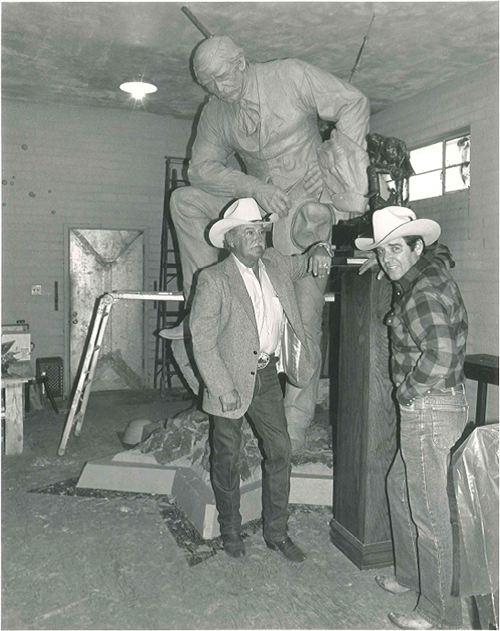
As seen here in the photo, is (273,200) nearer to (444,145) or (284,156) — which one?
(284,156)

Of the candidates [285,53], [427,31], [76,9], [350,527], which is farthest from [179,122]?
[350,527]

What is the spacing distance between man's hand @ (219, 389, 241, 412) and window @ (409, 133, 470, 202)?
4644 millimetres

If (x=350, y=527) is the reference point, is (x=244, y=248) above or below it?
above

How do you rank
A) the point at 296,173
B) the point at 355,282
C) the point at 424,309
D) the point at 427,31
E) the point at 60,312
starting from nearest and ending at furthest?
the point at 424,309, the point at 355,282, the point at 296,173, the point at 427,31, the point at 60,312

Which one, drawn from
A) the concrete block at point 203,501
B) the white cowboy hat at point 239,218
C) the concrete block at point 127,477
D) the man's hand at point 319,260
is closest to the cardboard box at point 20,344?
the concrete block at point 127,477

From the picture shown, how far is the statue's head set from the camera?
3.41 meters

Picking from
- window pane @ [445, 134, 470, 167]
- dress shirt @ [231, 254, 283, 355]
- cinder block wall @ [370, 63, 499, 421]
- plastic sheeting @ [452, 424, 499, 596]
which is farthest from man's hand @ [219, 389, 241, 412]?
window pane @ [445, 134, 470, 167]

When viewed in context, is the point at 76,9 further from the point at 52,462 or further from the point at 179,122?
the point at 52,462

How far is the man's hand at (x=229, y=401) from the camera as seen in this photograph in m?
2.95

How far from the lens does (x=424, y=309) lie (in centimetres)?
237

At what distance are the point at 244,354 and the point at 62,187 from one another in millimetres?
5692

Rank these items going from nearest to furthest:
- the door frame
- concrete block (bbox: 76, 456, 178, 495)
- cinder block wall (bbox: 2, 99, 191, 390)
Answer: concrete block (bbox: 76, 456, 178, 495)
cinder block wall (bbox: 2, 99, 191, 390)
the door frame

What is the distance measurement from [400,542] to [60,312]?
620 centimetres

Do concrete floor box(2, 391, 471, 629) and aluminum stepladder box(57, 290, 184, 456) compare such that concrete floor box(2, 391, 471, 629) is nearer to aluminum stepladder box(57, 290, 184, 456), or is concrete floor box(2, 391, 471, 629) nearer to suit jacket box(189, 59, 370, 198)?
aluminum stepladder box(57, 290, 184, 456)
